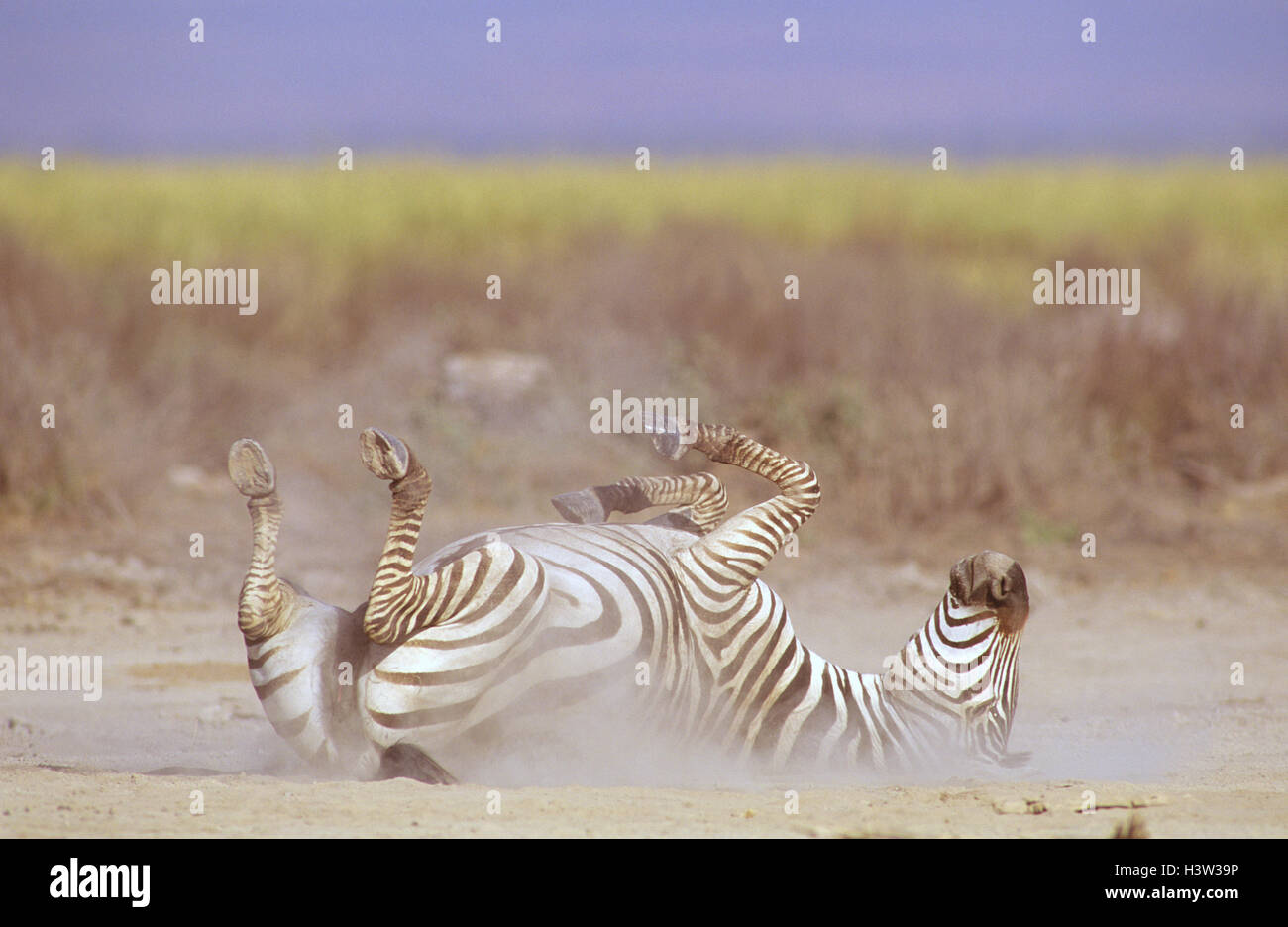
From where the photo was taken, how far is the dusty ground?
4.13 metres

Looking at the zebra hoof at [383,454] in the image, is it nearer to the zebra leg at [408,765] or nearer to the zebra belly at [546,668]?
the zebra belly at [546,668]

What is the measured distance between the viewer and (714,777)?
4820 millimetres

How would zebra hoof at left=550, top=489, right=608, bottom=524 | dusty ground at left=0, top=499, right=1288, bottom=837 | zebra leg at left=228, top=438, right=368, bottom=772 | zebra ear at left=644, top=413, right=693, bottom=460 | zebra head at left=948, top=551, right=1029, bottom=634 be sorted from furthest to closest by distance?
zebra hoof at left=550, top=489, right=608, bottom=524 < zebra ear at left=644, top=413, right=693, bottom=460 < zebra head at left=948, top=551, right=1029, bottom=634 < zebra leg at left=228, top=438, right=368, bottom=772 < dusty ground at left=0, top=499, right=1288, bottom=837

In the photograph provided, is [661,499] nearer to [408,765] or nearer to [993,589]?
[993,589]

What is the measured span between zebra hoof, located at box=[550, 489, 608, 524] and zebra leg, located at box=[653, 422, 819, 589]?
370mm

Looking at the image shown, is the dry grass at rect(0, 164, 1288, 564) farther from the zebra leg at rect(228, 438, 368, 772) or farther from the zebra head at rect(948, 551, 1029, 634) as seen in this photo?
the zebra leg at rect(228, 438, 368, 772)

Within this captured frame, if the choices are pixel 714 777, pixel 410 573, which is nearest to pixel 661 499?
pixel 714 777

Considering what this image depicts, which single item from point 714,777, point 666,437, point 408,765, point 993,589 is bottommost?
point 714,777

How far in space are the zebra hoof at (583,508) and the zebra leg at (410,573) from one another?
0.69 metres

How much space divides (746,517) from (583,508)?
62 cm

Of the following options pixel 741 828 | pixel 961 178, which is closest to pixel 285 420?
pixel 741 828

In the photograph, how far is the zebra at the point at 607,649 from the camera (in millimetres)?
4293

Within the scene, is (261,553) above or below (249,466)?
below

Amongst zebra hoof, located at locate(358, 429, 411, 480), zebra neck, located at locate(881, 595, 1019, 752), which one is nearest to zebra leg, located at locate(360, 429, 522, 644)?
zebra hoof, located at locate(358, 429, 411, 480)
